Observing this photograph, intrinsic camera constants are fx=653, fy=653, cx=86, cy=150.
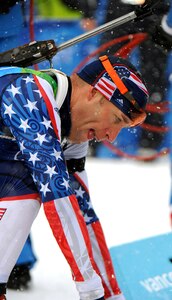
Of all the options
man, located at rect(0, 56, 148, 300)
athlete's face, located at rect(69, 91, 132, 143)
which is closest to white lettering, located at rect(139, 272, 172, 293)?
man, located at rect(0, 56, 148, 300)

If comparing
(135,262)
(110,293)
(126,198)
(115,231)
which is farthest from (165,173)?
(110,293)

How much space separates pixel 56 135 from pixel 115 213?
2298mm

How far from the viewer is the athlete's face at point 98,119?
2.29 meters

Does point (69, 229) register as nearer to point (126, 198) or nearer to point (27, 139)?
point (27, 139)

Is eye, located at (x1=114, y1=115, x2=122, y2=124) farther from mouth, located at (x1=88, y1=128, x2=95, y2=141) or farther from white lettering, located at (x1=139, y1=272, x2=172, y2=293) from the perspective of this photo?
white lettering, located at (x1=139, y1=272, x2=172, y2=293)

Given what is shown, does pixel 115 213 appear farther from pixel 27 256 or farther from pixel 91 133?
pixel 91 133

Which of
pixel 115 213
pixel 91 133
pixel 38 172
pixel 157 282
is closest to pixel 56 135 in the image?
pixel 38 172

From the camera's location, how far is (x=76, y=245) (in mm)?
2143

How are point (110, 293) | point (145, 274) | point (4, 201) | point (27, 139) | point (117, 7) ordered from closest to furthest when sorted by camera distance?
point (27, 139), point (4, 201), point (110, 293), point (145, 274), point (117, 7)

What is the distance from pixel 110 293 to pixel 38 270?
0.91 meters

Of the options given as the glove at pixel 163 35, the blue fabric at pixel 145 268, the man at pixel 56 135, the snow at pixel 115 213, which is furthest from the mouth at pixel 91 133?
the glove at pixel 163 35

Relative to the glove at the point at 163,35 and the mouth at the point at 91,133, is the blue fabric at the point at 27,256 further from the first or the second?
the glove at the point at 163,35

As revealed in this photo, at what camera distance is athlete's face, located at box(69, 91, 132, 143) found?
7.52ft

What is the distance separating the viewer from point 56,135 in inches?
85.1
